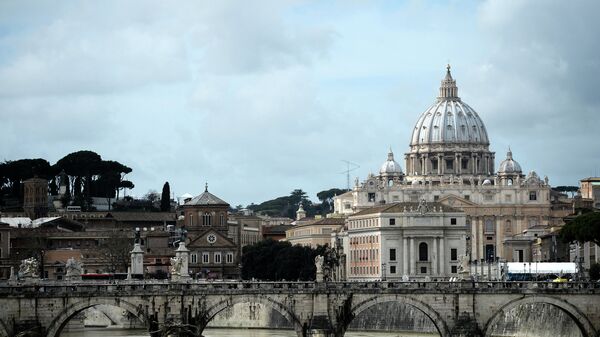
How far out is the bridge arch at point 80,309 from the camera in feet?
268

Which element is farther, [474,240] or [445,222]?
[474,240]

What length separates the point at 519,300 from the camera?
83000 mm

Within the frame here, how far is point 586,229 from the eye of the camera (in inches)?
4230

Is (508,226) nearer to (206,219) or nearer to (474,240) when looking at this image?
(474,240)

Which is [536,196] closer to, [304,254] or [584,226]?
[304,254]

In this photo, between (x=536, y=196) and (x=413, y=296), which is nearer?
(x=413, y=296)

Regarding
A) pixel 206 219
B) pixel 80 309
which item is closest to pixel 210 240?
pixel 206 219

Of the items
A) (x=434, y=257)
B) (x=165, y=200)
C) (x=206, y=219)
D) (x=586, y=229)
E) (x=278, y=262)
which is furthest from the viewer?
(x=165, y=200)

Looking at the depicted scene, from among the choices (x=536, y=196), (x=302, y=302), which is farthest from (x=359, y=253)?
(x=302, y=302)

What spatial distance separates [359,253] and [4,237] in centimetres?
3662

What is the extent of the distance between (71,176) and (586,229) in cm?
9441

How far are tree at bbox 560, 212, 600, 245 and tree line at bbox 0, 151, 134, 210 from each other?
7868 cm

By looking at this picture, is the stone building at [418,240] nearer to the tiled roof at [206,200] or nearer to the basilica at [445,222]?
the basilica at [445,222]

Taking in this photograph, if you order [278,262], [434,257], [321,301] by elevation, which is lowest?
[321,301]
